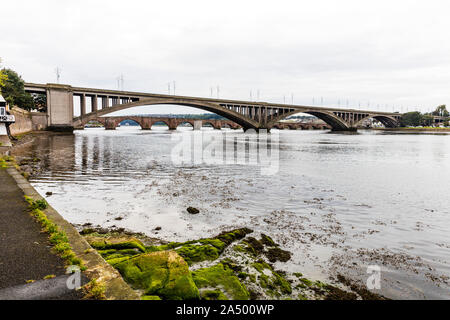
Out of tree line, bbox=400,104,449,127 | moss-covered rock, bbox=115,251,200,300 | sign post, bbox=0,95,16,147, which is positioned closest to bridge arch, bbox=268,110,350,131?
tree line, bbox=400,104,449,127

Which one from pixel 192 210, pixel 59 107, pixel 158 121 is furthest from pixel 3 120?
pixel 158 121

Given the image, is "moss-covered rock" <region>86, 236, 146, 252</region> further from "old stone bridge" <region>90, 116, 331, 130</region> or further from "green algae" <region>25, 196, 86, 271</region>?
"old stone bridge" <region>90, 116, 331, 130</region>

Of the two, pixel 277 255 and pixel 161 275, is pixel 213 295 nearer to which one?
pixel 161 275

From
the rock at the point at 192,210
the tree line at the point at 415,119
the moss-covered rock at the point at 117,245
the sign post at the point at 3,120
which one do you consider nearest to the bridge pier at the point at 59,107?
the sign post at the point at 3,120

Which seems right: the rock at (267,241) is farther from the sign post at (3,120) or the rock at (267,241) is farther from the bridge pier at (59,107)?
the bridge pier at (59,107)

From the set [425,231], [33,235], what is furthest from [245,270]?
[425,231]

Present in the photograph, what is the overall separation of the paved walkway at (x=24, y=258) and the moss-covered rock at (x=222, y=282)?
8.03ft

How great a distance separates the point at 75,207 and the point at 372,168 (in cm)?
2397

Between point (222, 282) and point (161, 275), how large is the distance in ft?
4.54

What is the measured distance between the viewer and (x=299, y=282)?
6438 millimetres

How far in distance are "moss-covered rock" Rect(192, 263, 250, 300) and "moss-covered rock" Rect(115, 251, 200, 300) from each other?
1.51 ft

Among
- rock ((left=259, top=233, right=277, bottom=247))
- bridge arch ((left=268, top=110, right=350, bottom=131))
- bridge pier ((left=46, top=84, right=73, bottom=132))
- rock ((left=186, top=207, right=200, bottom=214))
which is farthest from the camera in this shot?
bridge arch ((left=268, top=110, right=350, bottom=131))

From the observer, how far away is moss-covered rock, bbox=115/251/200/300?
4.88 metres

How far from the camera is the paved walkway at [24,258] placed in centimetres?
409
